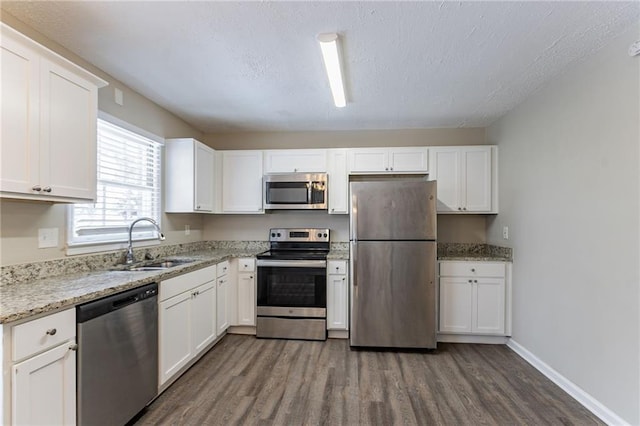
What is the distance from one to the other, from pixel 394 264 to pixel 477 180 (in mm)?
1433

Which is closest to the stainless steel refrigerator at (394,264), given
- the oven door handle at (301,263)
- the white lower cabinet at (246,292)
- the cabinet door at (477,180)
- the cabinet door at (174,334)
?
the oven door handle at (301,263)

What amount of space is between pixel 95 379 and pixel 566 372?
3138 mm

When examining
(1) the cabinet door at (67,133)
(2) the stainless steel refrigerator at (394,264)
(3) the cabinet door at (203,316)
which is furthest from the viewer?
(2) the stainless steel refrigerator at (394,264)

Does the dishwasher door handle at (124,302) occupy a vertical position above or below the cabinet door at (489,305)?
above

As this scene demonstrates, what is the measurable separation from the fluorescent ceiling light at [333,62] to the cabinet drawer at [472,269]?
79.1 inches

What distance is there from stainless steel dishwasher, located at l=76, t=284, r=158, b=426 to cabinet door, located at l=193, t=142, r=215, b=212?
1381 mm

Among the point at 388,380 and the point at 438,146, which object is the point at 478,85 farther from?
the point at 388,380

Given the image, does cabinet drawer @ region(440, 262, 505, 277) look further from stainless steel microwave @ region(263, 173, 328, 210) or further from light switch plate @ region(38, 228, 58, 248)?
light switch plate @ region(38, 228, 58, 248)

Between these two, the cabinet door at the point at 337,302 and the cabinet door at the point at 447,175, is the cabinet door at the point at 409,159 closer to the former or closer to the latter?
the cabinet door at the point at 447,175

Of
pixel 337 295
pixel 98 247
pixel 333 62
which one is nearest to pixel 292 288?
pixel 337 295

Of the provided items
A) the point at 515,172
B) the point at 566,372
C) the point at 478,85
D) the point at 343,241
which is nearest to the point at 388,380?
the point at 566,372

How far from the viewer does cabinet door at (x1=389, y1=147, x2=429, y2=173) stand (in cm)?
348

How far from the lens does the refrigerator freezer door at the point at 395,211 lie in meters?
2.95

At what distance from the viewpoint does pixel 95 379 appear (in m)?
1.58
